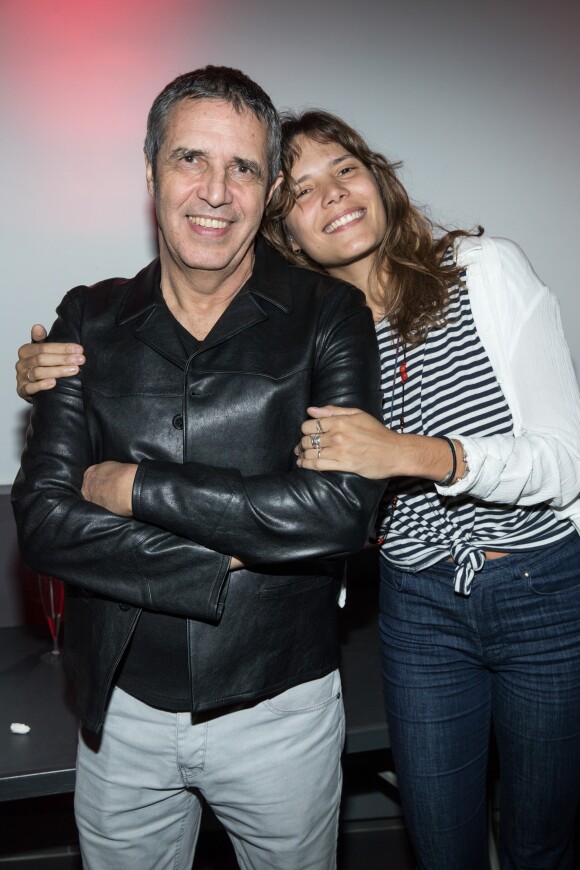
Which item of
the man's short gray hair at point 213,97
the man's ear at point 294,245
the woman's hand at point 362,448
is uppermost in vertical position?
the man's short gray hair at point 213,97

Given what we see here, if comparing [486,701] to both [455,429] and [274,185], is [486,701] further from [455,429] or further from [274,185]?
[274,185]

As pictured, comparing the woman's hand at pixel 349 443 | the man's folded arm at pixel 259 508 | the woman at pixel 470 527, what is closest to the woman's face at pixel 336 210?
the woman at pixel 470 527

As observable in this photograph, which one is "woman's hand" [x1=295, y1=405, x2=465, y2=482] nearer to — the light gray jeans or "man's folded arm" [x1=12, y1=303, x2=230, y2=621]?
"man's folded arm" [x1=12, y1=303, x2=230, y2=621]

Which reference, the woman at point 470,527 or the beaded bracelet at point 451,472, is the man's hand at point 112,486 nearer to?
the woman at point 470,527

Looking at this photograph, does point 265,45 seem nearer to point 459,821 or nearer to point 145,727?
point 145,727

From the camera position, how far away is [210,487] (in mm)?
1657

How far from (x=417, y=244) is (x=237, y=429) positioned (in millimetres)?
615

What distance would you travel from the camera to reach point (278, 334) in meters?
1.83

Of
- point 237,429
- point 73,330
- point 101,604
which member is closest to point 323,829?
point 101,604

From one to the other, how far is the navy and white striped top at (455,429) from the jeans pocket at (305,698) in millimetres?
310

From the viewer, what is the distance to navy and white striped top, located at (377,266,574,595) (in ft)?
6.18

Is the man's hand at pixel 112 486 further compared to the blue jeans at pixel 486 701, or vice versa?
the blue jeans at pixel 486 701

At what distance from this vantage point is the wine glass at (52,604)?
2.63 metres

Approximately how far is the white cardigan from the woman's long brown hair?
0.32ft
